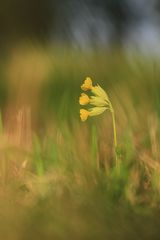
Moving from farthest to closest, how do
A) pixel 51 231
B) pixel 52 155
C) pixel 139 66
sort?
pixel 139 66 < pixel 52 155 < pixel 51 231

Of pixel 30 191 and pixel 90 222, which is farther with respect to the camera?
pixel 30 191

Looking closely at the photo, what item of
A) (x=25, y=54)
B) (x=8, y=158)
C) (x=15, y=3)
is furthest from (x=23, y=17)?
(x=8, y=158)

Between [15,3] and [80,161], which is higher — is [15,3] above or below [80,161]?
above

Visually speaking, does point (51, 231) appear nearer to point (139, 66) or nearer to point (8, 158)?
point (8, 158)

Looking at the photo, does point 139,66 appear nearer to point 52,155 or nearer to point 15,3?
point 52,155

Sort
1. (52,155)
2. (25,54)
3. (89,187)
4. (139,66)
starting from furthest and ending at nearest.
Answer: (25,54) → (139,66) → (52,155) → (89,187)

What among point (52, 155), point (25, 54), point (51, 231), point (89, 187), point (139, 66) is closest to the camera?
point (51, 231)

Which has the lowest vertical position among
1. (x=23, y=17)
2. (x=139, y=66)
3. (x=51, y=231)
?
(x=51, y=231)

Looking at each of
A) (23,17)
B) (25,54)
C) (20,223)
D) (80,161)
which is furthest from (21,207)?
(23,17)

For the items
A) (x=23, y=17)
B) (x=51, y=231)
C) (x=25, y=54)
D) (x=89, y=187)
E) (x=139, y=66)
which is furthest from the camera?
(x=23, y=17)
